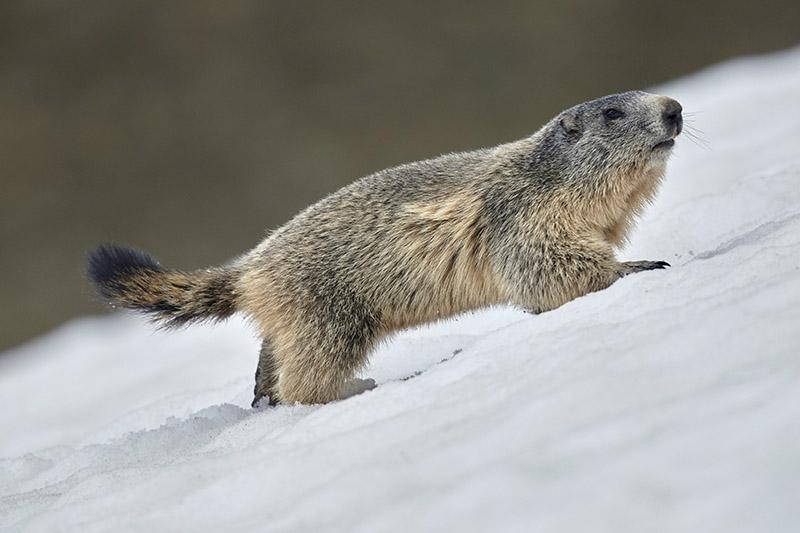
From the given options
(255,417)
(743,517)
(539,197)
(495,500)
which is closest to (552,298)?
(539,197)

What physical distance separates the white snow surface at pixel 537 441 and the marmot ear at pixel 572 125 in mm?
1159

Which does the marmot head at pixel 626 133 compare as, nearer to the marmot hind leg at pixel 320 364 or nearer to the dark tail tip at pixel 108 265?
the marmot hind leg at pixel 320 364

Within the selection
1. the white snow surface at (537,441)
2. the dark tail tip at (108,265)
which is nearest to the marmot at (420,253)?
the dark tail tip at (108,265)

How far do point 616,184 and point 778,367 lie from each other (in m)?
2.34

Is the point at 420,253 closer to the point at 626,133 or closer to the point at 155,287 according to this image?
the point at 626,133

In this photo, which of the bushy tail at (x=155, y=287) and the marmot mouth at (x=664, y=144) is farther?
the bushy tail at (x=155, y=287)

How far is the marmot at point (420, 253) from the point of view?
525cm

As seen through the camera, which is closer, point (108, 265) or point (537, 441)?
point (537, 441)

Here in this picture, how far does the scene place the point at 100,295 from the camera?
18.1 feet

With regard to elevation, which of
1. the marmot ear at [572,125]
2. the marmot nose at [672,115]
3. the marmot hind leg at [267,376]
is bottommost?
the marmot hind leg at [267,376]

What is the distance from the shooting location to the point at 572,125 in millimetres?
5539

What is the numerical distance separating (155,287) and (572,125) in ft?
7.71

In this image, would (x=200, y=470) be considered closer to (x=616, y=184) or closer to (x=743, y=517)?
(x=743, y=517)

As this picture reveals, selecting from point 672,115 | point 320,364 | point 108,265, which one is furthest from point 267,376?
point 672,115
